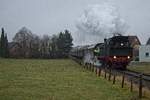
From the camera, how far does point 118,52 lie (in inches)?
1791

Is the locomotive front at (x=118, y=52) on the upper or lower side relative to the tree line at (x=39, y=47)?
lower

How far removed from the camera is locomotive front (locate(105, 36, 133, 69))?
44812 millimetres

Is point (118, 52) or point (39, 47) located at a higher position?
point (39, 47)

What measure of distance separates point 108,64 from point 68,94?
92.5 ft

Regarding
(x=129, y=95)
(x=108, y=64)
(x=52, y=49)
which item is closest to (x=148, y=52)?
(x=108, y=64)

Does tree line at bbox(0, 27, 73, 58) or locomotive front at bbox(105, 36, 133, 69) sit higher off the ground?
tree line at bbox(0, 27, 73, 58)

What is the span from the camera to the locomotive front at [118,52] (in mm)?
44812

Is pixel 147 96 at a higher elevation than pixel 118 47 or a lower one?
lower

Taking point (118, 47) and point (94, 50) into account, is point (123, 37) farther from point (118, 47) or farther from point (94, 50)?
point (94, 50)

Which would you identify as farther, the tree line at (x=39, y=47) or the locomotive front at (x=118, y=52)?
the tree line at (x=39, y=47)

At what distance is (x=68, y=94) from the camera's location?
19641mm

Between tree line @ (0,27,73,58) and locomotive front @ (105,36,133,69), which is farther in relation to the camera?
tree line @ (0,27,73,58)

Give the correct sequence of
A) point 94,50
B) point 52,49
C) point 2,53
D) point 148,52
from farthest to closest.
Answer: point 52,49 < point 2,53 < point 148,52 < point 94,50

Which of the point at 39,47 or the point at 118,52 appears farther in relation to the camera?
the point at 39,47
